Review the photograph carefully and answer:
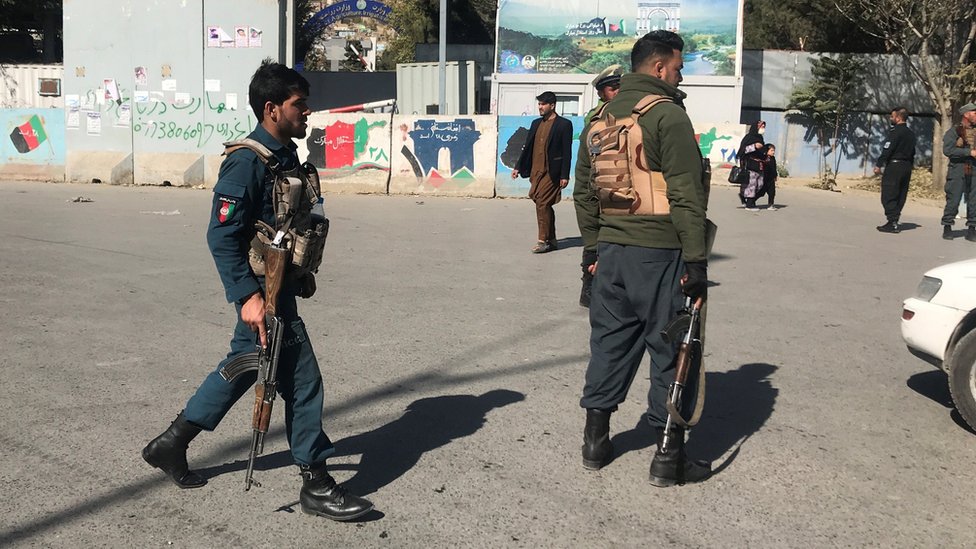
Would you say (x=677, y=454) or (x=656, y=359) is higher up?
(x=656, y=359)

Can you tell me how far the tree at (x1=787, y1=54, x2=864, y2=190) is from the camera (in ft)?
87.2

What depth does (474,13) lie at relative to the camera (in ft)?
153

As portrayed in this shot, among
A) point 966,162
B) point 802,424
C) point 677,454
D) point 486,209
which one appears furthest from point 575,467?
point 486,209

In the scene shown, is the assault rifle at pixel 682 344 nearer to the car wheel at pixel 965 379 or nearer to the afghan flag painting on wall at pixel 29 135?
the car wheel at pixel 965 379

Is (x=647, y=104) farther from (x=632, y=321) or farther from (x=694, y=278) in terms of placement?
(x=632, y=321)

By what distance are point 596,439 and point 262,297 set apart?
173 centimetres

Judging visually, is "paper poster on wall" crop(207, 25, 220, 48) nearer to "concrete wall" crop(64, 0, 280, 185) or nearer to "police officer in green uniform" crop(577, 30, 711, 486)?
"concrete wall" crop(64, 0, 280, 185)

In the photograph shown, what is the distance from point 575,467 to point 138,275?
614 cm

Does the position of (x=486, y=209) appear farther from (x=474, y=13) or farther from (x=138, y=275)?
(x=474, y=13)

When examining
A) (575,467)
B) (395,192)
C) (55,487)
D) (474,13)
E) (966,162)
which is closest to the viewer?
(55,487)

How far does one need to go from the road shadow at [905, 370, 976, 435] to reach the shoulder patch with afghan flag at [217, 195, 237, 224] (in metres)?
4.17

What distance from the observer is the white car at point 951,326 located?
527 centimetres

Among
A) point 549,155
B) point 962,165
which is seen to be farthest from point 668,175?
point 962,165

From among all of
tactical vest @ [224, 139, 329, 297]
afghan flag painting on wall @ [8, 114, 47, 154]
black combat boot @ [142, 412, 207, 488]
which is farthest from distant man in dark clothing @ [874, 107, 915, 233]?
afghan flag painting on wall @ [8, 114, 47, 154]
